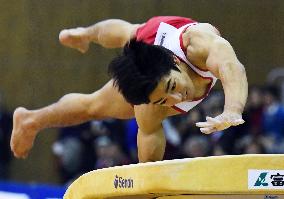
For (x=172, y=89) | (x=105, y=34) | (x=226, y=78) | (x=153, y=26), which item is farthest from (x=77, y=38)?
(x=226, y=78)

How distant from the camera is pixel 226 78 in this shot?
3246mm

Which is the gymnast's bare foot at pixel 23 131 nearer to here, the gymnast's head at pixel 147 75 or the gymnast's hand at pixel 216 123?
the gymnast's head at pixel 147 75

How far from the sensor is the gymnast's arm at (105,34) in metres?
4.11

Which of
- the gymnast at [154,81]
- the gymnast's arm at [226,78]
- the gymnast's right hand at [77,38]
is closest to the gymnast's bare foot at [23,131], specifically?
the gymnast at [154,81]

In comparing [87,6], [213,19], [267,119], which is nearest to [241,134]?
[267,119]

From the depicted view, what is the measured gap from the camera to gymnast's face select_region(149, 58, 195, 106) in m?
3.26

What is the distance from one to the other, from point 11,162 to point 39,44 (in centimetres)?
118

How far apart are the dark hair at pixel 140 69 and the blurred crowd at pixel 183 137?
11.1ft

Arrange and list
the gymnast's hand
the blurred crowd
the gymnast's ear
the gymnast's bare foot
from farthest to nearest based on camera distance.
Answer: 1. the blurred crowd
2. the gymnast's bare foot
3. the gymnast's ear
4. the gymnast's hand

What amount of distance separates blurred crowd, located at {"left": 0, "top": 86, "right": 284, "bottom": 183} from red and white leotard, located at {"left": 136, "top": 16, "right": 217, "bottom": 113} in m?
2.84

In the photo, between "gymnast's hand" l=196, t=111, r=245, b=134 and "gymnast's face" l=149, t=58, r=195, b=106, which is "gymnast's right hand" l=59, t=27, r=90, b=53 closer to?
"gymnast's face" l=149, t=58, r=195, b=106

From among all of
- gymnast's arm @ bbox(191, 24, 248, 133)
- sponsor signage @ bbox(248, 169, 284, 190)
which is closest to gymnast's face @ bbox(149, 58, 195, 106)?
gymnast's arm @ bbox(191, 24, 248, 133)

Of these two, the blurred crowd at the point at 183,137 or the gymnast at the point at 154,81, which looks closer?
the gymnast at the point at 154,81

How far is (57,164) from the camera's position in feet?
25.2
